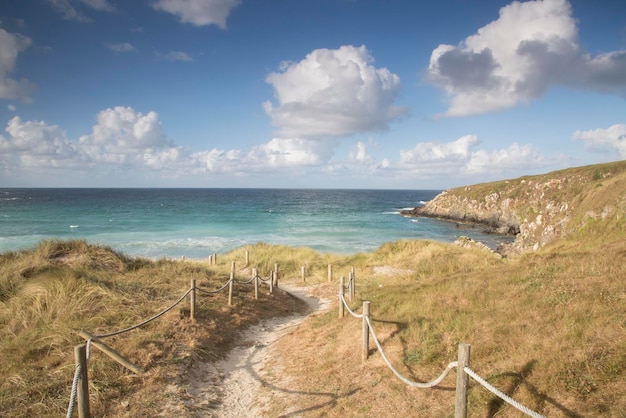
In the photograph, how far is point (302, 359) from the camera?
333 inches

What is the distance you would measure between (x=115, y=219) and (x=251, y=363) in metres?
57.8

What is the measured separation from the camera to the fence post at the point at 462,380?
13.1 ft

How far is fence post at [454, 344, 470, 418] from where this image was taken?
398 cm

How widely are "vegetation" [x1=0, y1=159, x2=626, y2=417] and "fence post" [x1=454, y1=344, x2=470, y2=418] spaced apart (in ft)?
2.76

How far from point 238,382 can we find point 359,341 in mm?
2940

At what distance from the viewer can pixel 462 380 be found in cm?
404

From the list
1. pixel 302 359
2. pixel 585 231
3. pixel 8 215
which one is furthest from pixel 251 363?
pixel 8 215

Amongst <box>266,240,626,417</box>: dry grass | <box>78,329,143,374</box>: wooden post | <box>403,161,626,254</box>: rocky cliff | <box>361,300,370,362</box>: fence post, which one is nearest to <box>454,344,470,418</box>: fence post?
<box>266,240,626,417</box>: dry grass

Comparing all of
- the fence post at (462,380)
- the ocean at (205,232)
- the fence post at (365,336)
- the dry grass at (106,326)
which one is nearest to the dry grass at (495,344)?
the fence post at (365,336)

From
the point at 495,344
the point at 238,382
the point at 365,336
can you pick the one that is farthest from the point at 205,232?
the point at 495,344

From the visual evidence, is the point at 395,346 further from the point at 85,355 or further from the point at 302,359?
the point at 85,355

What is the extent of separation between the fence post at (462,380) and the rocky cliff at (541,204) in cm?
1876

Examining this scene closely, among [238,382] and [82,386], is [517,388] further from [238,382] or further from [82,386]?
[82,386]

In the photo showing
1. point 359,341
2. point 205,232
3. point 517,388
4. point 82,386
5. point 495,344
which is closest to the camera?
point 517,388
